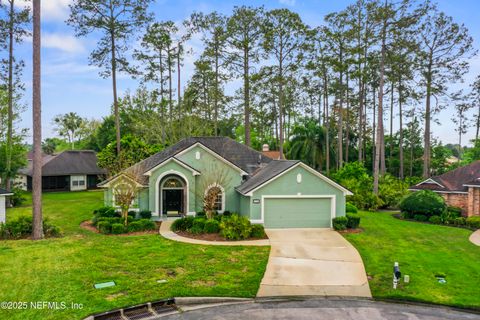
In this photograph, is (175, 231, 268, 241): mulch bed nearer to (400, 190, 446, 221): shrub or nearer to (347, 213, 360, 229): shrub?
(347, 213, 360, 229): shrub

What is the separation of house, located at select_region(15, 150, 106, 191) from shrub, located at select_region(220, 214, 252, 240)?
82.1 ft

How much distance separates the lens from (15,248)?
14.0 meters

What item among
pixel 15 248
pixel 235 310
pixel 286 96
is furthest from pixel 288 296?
pixel 286 96

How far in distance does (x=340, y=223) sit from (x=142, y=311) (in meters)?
12.2

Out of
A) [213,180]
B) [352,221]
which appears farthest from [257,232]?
[213,180]

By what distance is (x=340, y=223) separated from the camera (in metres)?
18.2

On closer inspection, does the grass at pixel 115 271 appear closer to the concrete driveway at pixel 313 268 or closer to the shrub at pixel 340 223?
the concrete driveway at pixel 313 268

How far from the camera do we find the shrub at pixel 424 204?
21.2 metres

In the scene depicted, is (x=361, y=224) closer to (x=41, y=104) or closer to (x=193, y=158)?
(x=193, y=158)

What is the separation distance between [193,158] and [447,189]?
56.0ft

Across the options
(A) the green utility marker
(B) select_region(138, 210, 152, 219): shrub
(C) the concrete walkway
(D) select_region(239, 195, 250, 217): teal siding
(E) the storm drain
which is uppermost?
(D) select_region(239, 195, 250, 217): teal siding

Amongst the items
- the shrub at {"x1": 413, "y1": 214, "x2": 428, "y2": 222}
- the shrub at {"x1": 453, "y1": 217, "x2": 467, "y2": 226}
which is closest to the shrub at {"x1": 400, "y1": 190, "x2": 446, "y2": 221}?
the shrub at {"x1": 413, "y1": 214, "x2": 428, "y2": 222}

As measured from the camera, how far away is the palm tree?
38.8 m

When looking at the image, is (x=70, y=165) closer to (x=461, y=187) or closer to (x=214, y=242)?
(x=214, y=242)
